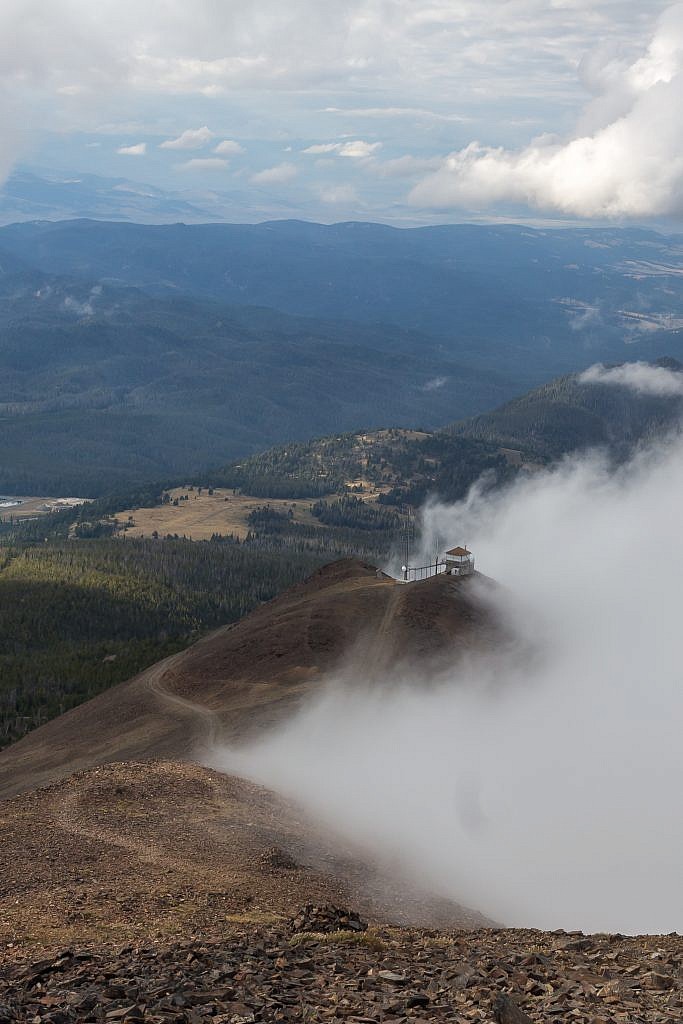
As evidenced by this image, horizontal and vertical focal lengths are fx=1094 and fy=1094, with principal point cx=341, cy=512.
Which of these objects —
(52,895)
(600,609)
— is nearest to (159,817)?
(52,895)

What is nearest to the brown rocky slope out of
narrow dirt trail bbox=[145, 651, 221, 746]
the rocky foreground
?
narrow dirt trail bbox=[145, 651, 221, 746]

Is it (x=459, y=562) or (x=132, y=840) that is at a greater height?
(x=459, y=562)

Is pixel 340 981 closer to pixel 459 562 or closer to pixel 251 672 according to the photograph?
pixel 251 672

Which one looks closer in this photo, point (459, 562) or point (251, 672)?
point (251, 672)

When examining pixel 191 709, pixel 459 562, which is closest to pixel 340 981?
pixel 191 709

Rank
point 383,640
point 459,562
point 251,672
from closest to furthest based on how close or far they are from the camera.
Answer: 1. point 251,672
2. point 383,640
3. point 459,562

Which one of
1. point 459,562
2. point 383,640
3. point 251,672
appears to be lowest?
point 251,672

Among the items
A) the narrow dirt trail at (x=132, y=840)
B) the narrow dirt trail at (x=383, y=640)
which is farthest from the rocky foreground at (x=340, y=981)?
the narrow dirt trail at (x=383, y=640)

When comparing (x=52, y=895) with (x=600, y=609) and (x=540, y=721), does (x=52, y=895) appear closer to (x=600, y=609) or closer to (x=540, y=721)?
(x=540, y=721)

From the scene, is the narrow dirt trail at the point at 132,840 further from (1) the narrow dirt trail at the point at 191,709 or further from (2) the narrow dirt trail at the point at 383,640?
(2) the narrow dirt trail at the point at 383,640

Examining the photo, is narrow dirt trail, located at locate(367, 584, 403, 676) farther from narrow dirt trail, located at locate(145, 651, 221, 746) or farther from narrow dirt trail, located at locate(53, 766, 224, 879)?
narrow dirt trail, located at locate(53, 766, 224, 879)
